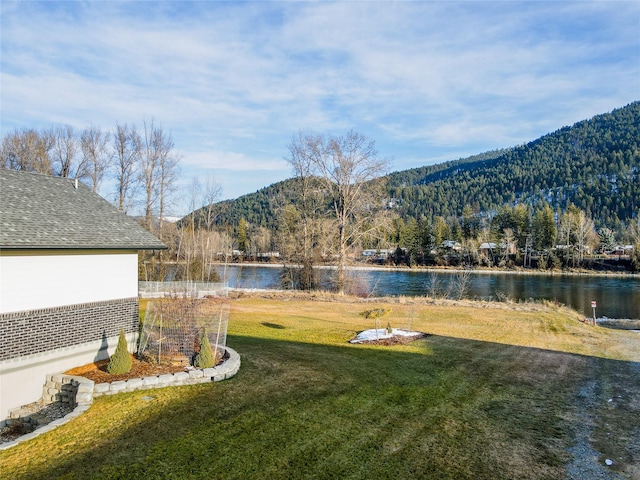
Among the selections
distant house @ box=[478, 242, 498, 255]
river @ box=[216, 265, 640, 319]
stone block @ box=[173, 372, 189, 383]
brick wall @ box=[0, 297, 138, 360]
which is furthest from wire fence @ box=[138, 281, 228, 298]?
distant house @ box=[478, 242, 498, 255]

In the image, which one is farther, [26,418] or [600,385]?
[600,385]

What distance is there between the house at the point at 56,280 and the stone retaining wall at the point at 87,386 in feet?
0.79

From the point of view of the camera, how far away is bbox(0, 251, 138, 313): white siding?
8344 mm

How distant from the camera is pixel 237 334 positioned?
48.4 ft

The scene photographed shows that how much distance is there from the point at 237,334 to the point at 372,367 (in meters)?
5.96

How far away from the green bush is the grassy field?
3.88 feet

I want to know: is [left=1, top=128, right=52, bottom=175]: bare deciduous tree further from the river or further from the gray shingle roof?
the gray shingle roof

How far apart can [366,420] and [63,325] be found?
272 inches

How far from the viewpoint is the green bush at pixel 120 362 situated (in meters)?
8.98

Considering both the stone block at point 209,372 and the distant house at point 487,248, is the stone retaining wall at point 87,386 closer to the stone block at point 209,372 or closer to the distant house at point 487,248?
the stone block at point 209,372

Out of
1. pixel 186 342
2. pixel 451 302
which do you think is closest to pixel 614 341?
pixel 451 302

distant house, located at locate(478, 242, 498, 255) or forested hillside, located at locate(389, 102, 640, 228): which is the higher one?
forested hillside, located at locate(389, 102, 640, 228)

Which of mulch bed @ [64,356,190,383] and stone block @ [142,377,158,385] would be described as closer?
stone block @ [142,377,158,385]

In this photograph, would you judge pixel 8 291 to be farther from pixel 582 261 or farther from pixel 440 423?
pixel 582 261
